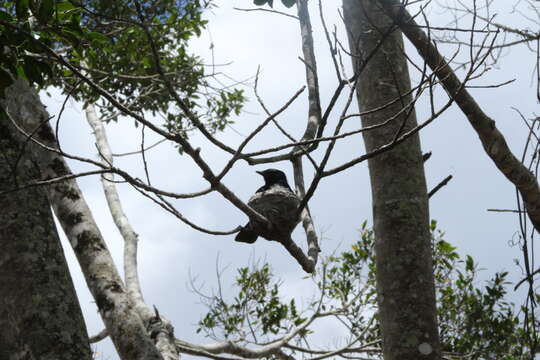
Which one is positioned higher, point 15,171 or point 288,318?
point 288,318

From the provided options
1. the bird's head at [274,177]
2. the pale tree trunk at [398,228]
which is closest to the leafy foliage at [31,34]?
the bird's head at [274,177]

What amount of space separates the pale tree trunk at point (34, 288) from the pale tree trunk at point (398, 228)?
1.21 metres

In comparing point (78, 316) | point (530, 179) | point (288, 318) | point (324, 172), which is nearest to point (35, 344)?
point (78, 316)

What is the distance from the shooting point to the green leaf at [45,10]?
2.67 meters

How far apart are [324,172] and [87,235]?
1840mm

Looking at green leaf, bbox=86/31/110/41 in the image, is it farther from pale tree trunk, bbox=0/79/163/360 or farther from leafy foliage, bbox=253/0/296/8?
leafy foliage, bbox=253/0/296/8

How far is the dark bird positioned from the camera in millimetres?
2564

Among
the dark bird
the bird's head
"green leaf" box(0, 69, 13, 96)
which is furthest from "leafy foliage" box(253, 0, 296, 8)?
"green leaf" box(0, 69, 13, 96)

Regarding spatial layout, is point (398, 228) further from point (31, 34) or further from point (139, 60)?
point (139, 60)

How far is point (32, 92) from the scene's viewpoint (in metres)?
3.70

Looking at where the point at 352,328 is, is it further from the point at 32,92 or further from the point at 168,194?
the point at 168,194

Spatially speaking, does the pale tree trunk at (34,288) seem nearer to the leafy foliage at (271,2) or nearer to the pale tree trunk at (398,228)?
the pale tree trunk at (398,228)

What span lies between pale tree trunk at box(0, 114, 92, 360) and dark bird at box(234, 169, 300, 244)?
0.79 metres

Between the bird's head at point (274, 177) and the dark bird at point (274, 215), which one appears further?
the bird's head at point (274, 177)
